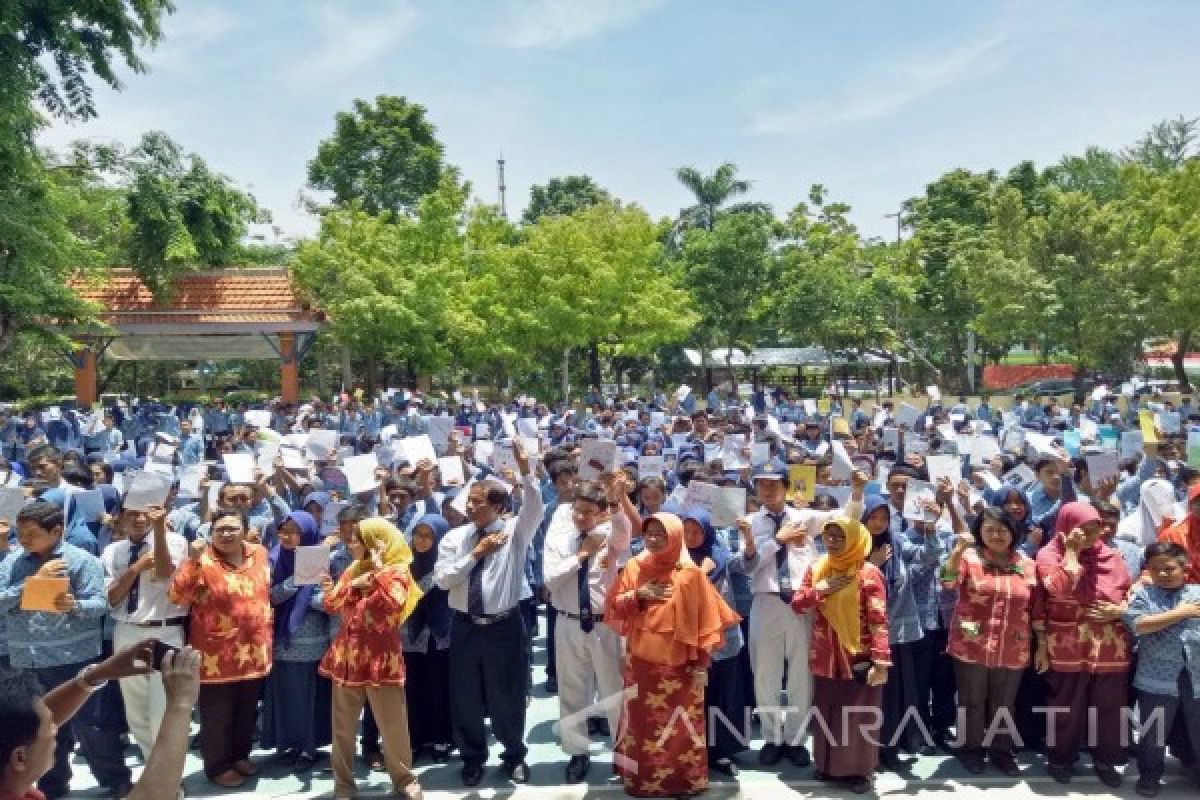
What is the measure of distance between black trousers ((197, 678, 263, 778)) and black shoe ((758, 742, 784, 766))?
2.65 metres

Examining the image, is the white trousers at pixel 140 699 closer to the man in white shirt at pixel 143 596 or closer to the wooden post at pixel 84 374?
the man in white shirt at pixel 143 596

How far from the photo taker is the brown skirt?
185 inches

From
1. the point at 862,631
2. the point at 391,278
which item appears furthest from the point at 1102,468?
the point at 391,278

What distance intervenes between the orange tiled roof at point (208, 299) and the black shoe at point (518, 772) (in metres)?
16.4

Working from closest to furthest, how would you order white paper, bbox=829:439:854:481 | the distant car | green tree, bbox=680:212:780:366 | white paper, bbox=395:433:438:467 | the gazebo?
white paper, bbox=829:439:854:481, white paper, bbox=395:433:438:467, the gazebo, green tree, bbox=680:212:780:366, the distant car

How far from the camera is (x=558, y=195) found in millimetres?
45156

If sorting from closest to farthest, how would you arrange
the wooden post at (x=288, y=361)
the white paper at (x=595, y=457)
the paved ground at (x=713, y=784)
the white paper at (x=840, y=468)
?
the paved ground at (x=713, y=784), the white paper at (x=595, y=457), the white paper at (x=840, y=468), the wooden post at (x=288, y=361)

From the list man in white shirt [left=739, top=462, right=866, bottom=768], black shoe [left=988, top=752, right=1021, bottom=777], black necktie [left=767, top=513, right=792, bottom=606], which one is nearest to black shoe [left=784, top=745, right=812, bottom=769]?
man in white shirt [left=739, top=462, right=866, bottom=768]

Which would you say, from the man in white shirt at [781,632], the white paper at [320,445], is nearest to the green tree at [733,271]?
the white paper at [320,445]

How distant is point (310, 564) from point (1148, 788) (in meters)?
4.20

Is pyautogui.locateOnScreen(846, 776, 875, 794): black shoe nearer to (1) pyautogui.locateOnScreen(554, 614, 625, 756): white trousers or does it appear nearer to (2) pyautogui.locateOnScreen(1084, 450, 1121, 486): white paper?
(1) pyautogui.locateOnScreen(554, 614, 625, 756): white trousers

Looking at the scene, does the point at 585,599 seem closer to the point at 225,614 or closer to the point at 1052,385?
the point at 225,614

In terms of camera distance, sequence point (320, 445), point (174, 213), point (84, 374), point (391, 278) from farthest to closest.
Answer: point (391, 278), point (84, 374), point (174, 213), point (320, 445)

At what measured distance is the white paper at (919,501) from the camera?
512 cm
